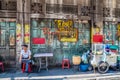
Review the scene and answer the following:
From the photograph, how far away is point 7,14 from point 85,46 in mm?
5208

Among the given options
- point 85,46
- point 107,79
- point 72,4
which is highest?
point 72,4

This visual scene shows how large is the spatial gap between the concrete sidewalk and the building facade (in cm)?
129

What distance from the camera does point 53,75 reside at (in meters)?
14.1

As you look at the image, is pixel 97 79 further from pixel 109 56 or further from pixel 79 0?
pixel 79 0

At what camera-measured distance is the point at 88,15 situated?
55.9 ft

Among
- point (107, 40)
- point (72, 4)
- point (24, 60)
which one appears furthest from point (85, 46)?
point (24, 60)

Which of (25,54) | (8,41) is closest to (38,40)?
(25,54)

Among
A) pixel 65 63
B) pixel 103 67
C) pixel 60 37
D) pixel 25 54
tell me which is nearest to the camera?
pixel 103 67

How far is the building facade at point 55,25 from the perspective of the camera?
51.2 ft

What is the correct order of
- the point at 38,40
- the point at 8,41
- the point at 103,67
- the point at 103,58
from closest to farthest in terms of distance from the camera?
the point at 103,67 < the point at 103,58 < the point at 8,41 < the point at 38,40

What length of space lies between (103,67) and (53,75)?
282 centimetres

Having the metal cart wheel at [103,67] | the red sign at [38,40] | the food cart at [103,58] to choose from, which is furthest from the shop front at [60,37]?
the metal cart wheel at [103,67]

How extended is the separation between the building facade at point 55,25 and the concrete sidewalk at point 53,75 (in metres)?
1.29

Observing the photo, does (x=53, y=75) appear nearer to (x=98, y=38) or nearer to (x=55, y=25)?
(x=55, y=25)
